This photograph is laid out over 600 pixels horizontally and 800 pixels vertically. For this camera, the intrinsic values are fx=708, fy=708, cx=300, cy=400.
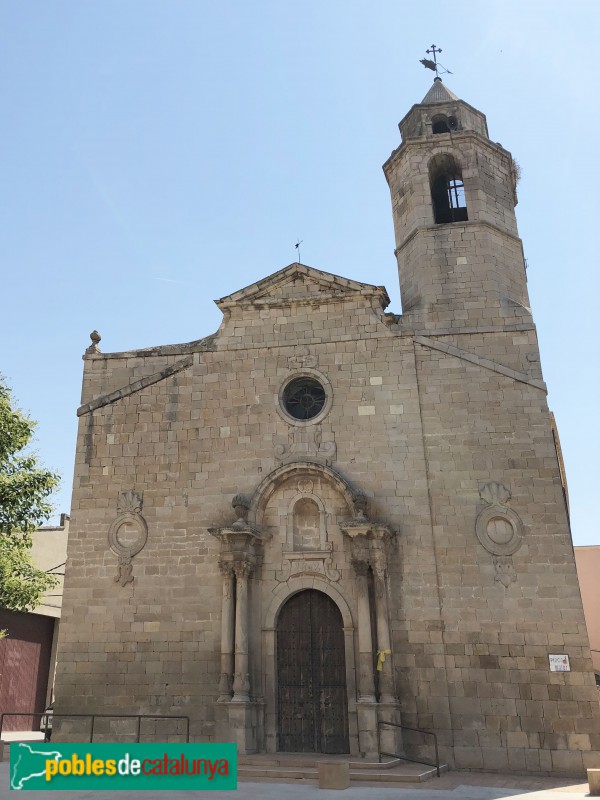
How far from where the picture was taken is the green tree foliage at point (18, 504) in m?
14.0

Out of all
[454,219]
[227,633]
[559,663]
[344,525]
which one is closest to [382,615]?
[344,525]

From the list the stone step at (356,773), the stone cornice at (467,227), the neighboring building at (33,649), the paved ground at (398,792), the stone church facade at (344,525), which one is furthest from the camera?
the neighboring building at (33,649)

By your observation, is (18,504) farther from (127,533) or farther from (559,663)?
(559,663)

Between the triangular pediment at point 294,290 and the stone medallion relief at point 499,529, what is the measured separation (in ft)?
15.7

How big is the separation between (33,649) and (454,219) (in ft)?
56.0

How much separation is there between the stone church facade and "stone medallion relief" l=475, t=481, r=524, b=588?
39 mm

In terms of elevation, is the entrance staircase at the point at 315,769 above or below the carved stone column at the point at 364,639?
below

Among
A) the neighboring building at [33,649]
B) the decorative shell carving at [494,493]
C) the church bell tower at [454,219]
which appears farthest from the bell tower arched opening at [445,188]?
the neighboring building at [33,649]

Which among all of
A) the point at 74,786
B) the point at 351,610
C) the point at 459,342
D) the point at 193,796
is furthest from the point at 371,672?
the point at 459,342

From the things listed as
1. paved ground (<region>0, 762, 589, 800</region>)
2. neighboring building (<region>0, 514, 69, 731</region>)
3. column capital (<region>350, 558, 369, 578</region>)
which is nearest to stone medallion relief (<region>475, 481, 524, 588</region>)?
column capital (<region>350, 558, 369, 578</region>)

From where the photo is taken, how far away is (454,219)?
55.2 feet

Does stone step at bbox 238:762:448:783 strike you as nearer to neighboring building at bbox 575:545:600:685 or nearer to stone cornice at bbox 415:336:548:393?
stone cornice at bbox 415:336:548:393

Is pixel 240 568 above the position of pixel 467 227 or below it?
below

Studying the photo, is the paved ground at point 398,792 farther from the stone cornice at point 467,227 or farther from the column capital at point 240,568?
the stone cornice at point 467,227
